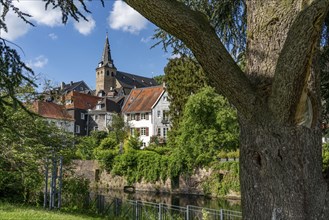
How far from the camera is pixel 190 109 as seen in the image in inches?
1158

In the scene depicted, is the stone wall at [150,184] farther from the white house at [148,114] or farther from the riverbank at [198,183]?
Answer: the white house at [148,114]

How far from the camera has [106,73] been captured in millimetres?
86938

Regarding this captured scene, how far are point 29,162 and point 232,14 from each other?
31.3 feet

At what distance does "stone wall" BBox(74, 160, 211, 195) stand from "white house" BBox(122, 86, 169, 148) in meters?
12.5

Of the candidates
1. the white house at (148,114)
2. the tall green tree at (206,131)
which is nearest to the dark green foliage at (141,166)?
the tall green tree at (206,131)

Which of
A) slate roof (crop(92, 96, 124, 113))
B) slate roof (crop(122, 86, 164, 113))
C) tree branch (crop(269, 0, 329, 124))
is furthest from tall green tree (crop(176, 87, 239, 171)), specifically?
slate roof (crop(92, 96, 124, 113))

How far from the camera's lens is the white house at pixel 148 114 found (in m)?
50.6

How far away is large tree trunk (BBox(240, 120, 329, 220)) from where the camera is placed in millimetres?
2414

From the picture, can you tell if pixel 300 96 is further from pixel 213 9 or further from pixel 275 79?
pixel 213 9

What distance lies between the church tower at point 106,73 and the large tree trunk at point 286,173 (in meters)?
83.8

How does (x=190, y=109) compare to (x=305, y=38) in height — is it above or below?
above

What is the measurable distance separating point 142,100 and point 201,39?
172 ft

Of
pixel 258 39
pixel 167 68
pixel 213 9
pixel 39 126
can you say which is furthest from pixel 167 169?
pixel 258 39

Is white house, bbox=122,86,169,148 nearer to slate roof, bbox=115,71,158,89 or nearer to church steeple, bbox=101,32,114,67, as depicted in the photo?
slate roof, bbox=115,71,158,89
